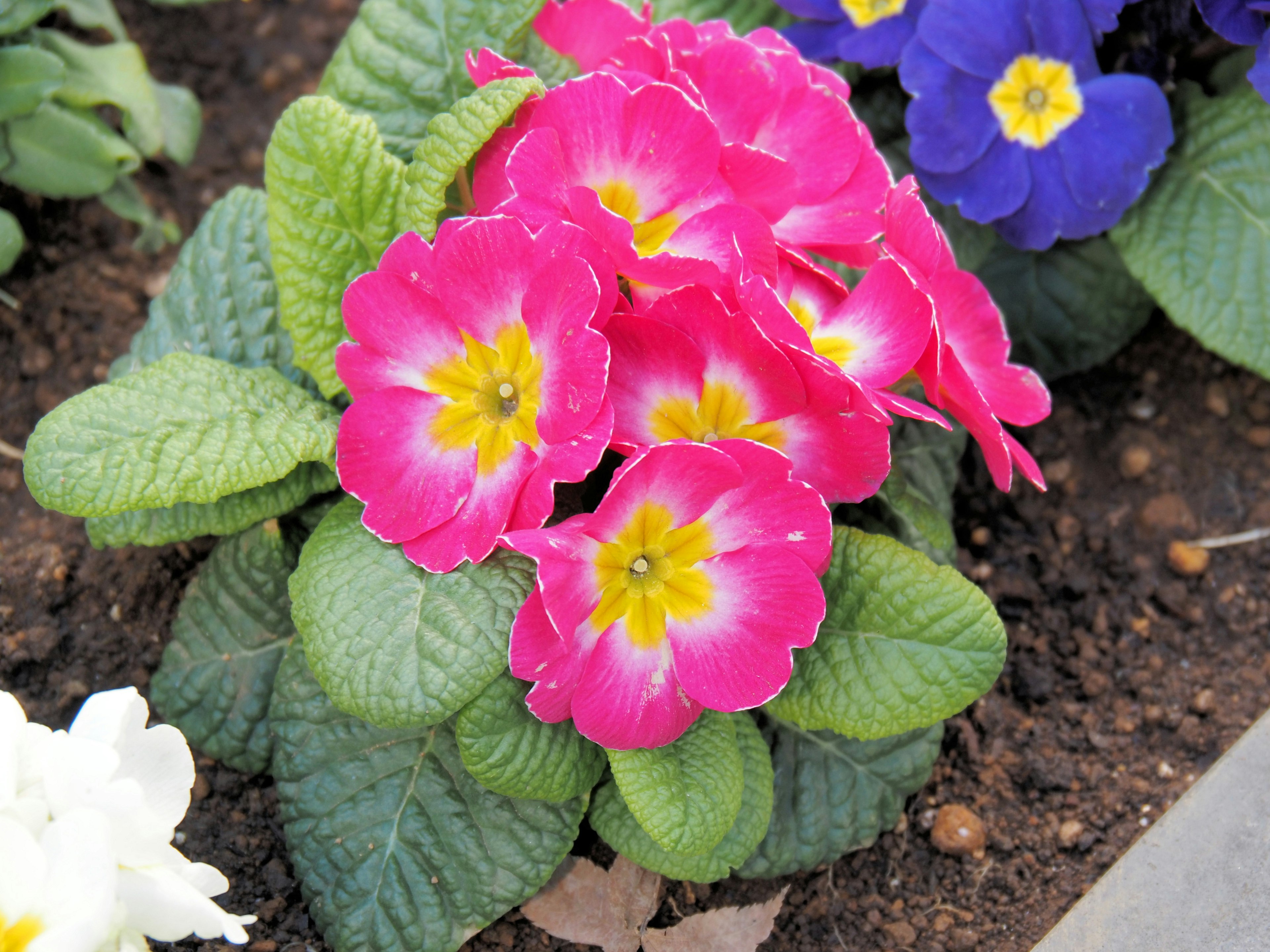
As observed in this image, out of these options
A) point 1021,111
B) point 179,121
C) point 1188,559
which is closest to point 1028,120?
point 1021,111

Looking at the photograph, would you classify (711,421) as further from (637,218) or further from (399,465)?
(399,465)

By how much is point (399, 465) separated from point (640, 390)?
315mm

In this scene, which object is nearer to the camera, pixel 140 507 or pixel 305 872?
pixel 140 507

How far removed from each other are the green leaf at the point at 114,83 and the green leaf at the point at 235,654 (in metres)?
0.84

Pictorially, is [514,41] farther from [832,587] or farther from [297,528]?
[832,587]

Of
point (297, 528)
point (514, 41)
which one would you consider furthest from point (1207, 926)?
point (514, 41)

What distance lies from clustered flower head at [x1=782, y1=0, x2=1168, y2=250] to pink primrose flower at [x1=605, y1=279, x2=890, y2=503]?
0.79 meters

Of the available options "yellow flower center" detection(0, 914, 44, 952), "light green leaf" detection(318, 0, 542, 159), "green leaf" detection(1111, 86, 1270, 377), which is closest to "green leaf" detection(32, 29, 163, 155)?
"light green leaf" detection(318, 0, 542, 159)

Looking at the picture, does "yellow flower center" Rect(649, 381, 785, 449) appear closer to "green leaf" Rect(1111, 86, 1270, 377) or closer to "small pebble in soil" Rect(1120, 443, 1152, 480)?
"green leaf" Rect(1111, 86, 1270, 377)

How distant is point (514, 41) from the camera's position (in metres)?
1.73

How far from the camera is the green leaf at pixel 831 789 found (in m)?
1.74

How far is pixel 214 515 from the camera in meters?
1.62

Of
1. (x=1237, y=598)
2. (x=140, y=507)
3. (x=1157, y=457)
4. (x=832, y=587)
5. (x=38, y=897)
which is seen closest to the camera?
(x=38, y=897)

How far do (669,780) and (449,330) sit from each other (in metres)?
0.62
